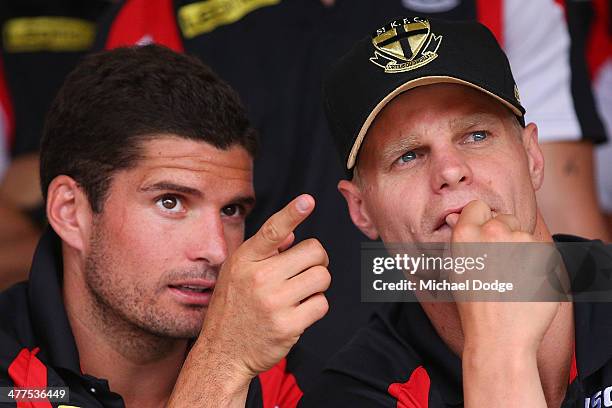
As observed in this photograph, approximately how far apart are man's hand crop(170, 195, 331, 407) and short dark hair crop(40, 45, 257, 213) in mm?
432

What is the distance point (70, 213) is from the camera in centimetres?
223

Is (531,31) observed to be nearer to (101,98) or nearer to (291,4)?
(291,4)

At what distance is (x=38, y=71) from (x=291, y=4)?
37.2 inches

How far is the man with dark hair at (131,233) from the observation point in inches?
81.9

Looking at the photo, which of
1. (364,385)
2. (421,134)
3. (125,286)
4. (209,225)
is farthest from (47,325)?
(421,134)

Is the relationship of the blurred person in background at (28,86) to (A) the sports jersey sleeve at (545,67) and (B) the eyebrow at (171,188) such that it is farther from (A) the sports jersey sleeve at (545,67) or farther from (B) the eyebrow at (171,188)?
(A) the sports jersey sleeve at (545,67)

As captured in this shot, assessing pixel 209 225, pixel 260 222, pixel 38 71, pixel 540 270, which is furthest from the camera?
pixel 38 71

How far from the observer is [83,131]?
2229 millimetres

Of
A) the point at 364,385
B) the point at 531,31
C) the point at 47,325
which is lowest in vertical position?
the point at 364,385

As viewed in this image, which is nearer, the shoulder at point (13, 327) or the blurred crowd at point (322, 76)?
the shoulder at point (13, 327)

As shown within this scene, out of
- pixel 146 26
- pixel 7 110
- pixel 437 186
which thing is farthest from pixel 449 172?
pixel 7 110

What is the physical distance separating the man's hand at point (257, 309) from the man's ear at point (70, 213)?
0.44 meters

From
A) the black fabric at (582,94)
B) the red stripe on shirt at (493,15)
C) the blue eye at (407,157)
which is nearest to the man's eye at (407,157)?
the blue eye at (407,157)

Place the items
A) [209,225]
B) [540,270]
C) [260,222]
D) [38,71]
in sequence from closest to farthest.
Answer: [540,270] → [209,225] → [260,222] → [38,71]
